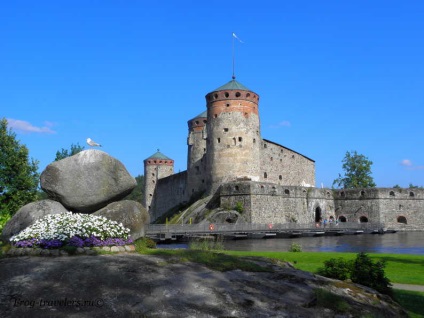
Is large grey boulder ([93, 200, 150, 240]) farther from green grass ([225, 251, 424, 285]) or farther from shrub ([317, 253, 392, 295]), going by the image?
shrub ([317, 253, 392, 295])

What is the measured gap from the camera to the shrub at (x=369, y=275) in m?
9.16

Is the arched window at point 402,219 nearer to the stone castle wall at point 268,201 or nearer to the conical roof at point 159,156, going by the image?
the stone castle wall at point 268,201

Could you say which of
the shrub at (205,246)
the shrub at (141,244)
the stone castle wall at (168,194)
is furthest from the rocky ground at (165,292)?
the stone castle wall at (168,194)

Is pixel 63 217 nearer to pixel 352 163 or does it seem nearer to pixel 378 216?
pixel 378 216

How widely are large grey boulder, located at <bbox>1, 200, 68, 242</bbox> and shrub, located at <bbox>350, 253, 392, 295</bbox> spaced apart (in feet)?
26.6

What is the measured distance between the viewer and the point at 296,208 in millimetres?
51188

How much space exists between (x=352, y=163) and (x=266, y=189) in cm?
2952

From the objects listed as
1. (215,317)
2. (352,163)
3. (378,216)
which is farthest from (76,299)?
(352,163)

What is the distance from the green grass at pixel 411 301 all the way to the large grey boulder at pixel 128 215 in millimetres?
6944

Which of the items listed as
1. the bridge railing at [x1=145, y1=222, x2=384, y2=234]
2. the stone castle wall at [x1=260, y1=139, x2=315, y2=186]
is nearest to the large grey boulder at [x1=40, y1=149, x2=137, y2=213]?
the bridge railing at [x1=145, y1=222, x2=384, y2=234]

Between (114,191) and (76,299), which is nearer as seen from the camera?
(76,299)

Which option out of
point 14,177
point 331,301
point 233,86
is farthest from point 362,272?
point 233,86

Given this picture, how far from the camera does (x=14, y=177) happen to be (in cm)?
2511

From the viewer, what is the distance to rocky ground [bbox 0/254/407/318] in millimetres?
6375
